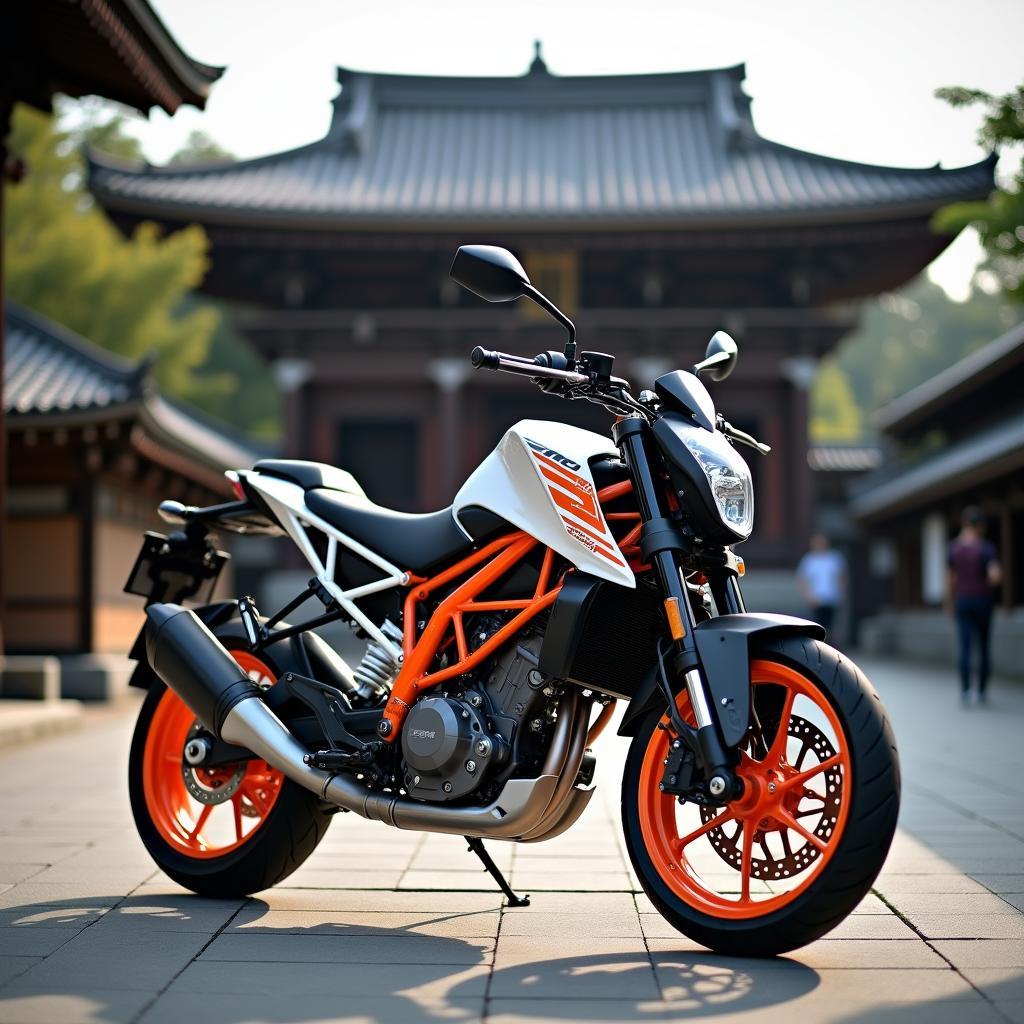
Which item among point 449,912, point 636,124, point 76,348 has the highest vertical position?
point 636,124

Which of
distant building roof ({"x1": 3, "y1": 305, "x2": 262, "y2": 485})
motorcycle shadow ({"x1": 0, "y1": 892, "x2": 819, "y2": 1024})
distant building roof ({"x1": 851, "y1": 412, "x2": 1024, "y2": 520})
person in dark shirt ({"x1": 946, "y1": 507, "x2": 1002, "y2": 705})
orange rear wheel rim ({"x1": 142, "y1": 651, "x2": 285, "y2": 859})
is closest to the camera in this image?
motorcycle shadow ({"x1": 0, "y1": 892, "x2": 819, "y2": 1024})

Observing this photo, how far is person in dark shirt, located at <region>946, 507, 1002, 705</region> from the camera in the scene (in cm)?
1195

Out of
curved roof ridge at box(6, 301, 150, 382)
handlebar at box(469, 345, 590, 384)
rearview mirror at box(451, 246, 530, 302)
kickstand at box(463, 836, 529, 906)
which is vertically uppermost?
curved roof ridge at box(6, 301, 150, 382)

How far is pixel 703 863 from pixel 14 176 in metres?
8.21

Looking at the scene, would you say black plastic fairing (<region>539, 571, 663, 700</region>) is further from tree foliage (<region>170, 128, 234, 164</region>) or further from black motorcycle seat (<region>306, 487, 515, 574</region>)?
tree foliage (<region>170, 128, 234, 164</region>)

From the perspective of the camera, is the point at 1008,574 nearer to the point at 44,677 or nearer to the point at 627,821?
the point at 44,677

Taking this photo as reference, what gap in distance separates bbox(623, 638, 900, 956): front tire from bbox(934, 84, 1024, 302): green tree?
21.5 feet

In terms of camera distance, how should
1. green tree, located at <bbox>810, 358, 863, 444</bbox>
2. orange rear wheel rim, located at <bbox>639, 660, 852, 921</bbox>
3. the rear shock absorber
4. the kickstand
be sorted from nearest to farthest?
orange rear wheel rim, located at <bbox>639, 660, 852, 921</bbox> < the kickstand < the rear shock absorber < green tree, located at <bbox>810, 358, 863, 444</bbox>

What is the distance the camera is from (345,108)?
2669cm

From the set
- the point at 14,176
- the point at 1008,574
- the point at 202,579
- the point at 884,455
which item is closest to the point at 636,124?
the point at 884,455

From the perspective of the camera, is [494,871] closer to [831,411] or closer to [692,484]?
[692,484]

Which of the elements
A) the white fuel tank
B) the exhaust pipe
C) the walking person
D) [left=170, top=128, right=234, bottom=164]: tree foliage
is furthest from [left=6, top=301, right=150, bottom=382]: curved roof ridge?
[left=170, top=128, right=234, bottom=164]: tree foliage

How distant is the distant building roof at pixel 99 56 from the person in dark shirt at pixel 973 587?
7404 mm

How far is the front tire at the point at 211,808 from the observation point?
13.4 ft
